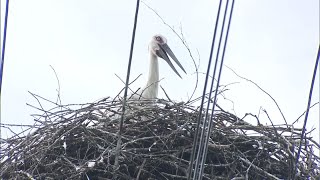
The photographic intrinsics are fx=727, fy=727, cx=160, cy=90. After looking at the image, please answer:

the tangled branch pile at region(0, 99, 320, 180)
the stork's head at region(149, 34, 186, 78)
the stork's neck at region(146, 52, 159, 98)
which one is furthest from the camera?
the stork's head at region(149, 34, 186, 78)

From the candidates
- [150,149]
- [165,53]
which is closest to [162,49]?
[165,53]

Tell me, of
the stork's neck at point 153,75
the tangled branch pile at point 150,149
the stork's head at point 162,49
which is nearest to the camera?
the tangled branch pile at point 150,149

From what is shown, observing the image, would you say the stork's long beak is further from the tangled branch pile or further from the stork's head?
the tangled branch pile

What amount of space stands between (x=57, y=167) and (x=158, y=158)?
0.62m

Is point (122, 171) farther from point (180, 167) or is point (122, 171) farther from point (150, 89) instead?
point (150, 89)

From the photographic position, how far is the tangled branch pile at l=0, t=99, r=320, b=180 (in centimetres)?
433

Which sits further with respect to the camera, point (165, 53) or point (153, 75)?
point (165, 53)

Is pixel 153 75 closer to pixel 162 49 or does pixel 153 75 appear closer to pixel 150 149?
pixel 162 49

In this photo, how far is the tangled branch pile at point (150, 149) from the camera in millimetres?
4328

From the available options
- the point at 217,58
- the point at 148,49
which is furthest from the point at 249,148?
the point at 148,49

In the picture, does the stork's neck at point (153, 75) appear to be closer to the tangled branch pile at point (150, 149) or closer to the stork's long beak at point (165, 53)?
the stork's long beak at point (165, 53)

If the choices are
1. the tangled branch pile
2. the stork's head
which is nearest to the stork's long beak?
the stork's head

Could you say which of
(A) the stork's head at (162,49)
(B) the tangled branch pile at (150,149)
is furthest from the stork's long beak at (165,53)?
(B) the tangled branch pile at (150,149)

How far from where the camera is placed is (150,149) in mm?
4379
